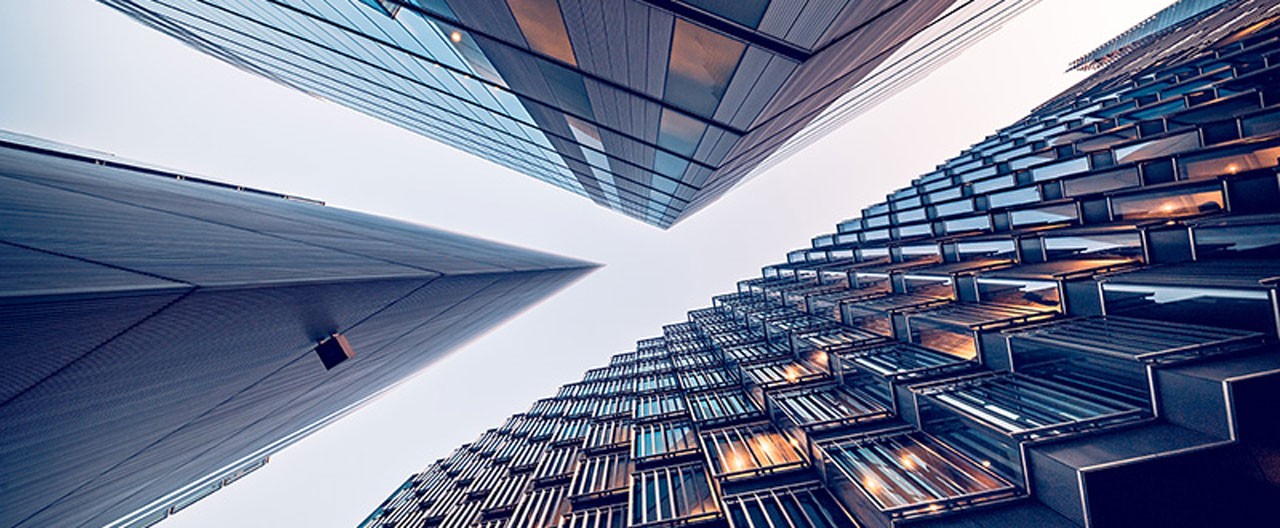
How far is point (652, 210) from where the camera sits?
24500 mm

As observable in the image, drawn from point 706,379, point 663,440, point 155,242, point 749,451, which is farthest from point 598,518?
point 155,242

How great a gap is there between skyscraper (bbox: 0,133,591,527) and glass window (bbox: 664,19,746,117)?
511cm

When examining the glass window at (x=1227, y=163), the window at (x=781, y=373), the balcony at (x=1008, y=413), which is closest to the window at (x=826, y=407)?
the window at (x=781, y=373)

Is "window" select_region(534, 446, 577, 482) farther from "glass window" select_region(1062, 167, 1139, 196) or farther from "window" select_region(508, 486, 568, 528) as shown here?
"glass window" select_region(1062, 167, 1139, 196)

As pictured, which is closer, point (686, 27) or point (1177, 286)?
point (686, 27)

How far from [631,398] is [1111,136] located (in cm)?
3620

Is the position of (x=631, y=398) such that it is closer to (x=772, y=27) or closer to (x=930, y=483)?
(x=930, y=483)

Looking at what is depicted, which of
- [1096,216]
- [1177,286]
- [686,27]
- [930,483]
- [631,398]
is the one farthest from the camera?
[631,398]

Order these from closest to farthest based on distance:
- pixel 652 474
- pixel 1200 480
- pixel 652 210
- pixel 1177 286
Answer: pixel 1200 480 → pixel 1177 286 → pixel 652 474 → pixel 652 210

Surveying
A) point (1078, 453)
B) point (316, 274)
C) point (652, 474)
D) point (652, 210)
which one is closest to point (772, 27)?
point (316, 274)

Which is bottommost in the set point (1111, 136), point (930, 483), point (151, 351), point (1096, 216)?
point (930, 483)

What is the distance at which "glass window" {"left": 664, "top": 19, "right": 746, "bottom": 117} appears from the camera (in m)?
6.19

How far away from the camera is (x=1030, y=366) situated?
15523 mm

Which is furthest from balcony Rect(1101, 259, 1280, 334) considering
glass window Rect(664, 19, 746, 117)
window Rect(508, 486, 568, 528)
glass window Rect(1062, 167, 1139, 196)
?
window Rect(508, 486, 568, 528)
